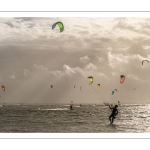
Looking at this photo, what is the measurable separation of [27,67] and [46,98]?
60.8 inches

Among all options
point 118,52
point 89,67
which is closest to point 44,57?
point 89,67

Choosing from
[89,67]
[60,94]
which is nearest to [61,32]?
[89,67]

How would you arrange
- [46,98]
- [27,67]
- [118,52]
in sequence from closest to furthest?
[118,52] < [27,67] < [46,98]
